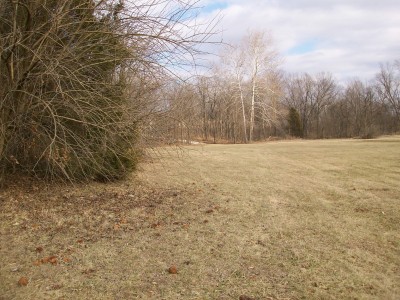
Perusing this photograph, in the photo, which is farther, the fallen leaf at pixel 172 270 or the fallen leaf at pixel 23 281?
the fallen leaf at pixel 172 270

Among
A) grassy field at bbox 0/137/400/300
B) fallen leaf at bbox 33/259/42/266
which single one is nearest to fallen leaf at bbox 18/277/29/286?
grassy field at bbox 0/137/400/300

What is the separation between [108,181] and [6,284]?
4.86 metres

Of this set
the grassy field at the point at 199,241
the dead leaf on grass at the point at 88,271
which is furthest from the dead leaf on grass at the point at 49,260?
the dead leaf on grass at the point at 88,271

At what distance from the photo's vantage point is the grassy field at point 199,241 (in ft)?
12.1

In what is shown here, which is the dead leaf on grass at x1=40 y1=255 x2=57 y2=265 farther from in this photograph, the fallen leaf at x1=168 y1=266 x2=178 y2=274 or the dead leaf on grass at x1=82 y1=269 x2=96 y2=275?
the fallen leaf at x1=168 y1=266 x2=178 y2=274

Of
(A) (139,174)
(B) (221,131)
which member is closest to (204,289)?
(A) (139,174)

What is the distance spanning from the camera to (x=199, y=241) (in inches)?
197

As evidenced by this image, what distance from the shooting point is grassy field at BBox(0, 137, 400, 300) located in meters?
3.68

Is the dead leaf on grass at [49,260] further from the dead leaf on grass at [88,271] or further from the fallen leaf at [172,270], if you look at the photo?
the fallen leaf at [172,270]

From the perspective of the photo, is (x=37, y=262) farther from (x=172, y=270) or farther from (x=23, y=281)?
(x=172, y=270)

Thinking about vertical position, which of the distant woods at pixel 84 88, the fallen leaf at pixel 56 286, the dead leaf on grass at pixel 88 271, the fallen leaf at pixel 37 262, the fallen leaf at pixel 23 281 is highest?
the distant woods at pixel 84 88

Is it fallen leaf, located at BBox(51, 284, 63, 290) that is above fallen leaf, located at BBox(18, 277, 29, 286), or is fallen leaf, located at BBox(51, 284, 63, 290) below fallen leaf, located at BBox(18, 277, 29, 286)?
below

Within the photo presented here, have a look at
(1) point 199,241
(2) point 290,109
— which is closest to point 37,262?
(1) point 199,241

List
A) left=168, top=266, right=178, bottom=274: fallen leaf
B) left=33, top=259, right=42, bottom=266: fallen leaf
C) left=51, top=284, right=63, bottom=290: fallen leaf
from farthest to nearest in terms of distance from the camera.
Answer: left=33, top=259, right=42, bottom=266: fallen leaf, left=168, top=266, right=178, bottom=274: fallen leaf, left=51, top=284, right=63, bottom=290: fallen leaf
